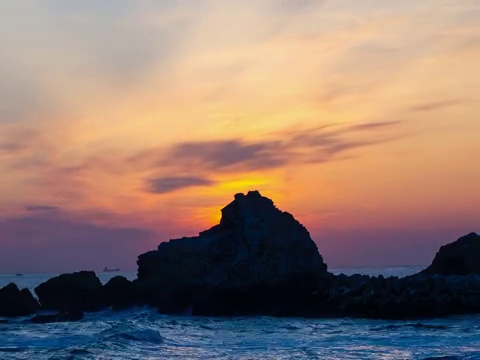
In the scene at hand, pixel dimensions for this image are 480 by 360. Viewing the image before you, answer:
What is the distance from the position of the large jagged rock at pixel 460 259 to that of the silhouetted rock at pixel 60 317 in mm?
21438

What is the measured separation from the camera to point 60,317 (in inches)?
1665

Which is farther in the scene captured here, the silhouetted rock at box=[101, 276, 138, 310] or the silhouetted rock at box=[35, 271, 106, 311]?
the silhouetted rock at box=[35, 271, 106, 311]

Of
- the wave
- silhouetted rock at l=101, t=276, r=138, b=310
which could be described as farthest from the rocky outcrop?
the wave

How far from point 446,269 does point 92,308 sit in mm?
21972

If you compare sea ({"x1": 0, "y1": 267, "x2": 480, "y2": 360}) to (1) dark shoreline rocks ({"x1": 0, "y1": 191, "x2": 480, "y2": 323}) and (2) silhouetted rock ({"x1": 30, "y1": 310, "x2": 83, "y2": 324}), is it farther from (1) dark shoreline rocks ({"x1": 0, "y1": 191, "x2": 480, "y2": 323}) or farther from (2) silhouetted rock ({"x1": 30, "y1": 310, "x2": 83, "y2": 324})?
(1) dark shoreline rocks ({"x1": 0, "y1": 191, "x2": 480, "y2": 323})

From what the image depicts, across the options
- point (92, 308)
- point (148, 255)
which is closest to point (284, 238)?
point (148, 255)

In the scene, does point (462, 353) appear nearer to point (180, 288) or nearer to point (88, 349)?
point (88, 349)

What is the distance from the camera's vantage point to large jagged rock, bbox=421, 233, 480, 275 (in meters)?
46.8

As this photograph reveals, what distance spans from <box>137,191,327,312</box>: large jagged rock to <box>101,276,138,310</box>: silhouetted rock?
3.59ft

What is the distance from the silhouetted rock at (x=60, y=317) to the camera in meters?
40.9

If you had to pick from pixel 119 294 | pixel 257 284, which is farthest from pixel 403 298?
pixel 119 294

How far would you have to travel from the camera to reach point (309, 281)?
44.0 meters

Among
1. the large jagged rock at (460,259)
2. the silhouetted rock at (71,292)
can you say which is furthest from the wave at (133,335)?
the large jagged rock at (460,259)

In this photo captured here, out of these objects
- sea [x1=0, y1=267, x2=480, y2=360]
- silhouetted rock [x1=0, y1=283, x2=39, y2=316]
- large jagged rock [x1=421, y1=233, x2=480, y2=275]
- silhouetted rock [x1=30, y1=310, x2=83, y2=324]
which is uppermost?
large jagged rock [x1=421, y1=233, x2=480, y2=275]
